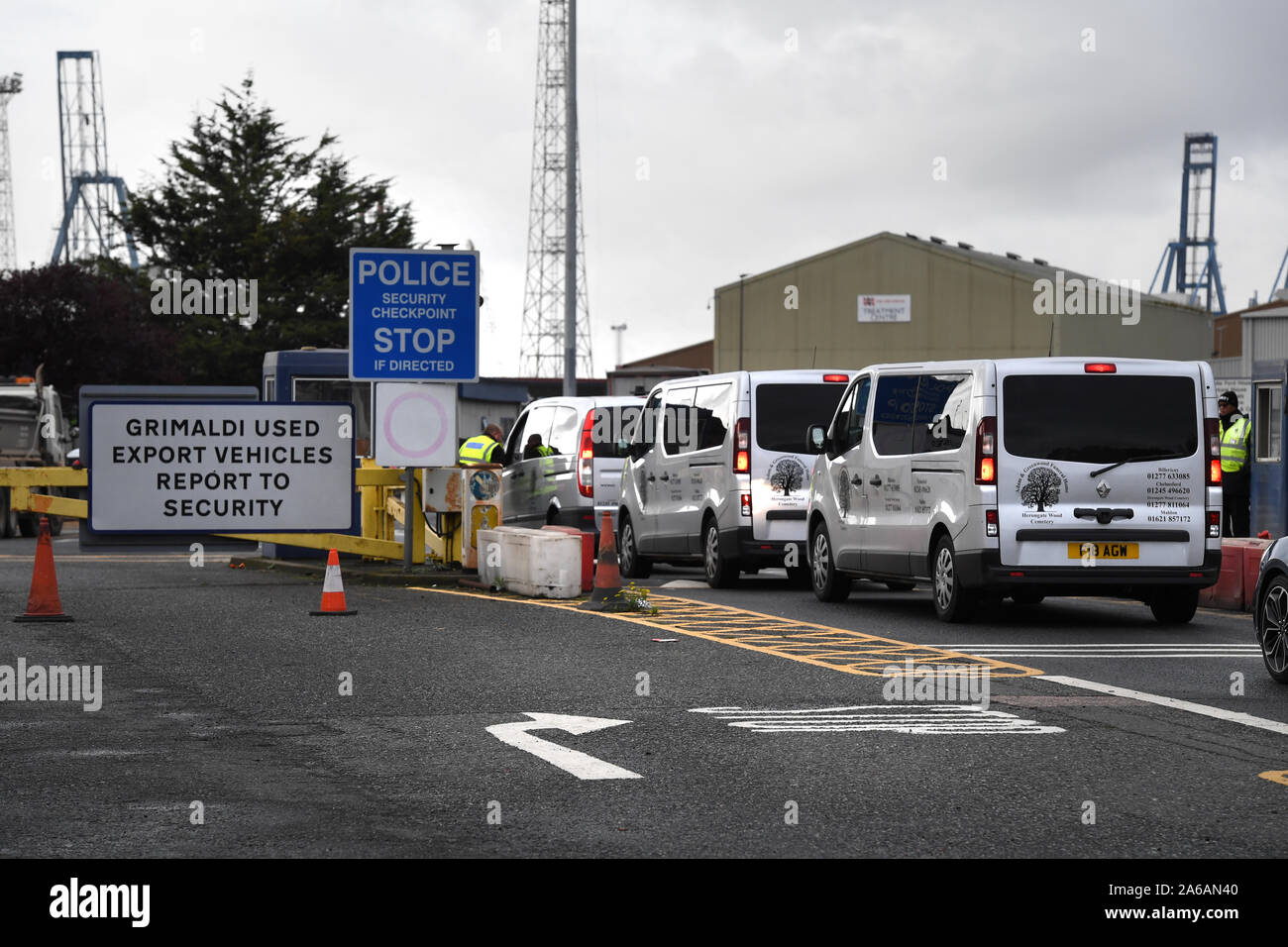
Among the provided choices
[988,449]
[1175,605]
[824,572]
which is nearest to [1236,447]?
[824,572]

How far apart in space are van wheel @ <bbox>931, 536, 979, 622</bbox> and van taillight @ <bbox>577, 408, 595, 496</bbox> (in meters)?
6.99

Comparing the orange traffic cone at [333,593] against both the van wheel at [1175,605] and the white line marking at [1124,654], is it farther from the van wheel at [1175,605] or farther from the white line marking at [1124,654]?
the van wheel at [1175,605]

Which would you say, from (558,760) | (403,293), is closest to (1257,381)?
(403,293)

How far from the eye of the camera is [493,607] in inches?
630

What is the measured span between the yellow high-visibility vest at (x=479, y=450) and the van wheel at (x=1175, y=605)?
9.06 m

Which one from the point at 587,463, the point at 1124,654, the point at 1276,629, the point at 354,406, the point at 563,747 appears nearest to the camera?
the point at 563,747

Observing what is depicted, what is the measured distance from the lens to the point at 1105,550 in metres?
14.0

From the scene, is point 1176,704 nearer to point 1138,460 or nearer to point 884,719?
point 884,719

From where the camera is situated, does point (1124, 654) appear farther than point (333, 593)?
No

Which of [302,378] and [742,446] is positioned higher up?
[302,378]

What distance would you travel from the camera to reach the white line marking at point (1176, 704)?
9.31 meters

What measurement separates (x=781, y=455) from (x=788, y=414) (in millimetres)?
398
